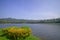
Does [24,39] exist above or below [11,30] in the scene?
below

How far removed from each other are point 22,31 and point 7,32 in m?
0.43

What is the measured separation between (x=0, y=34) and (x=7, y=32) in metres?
0.49

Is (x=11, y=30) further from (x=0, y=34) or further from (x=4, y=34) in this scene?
(x=0, y=34)

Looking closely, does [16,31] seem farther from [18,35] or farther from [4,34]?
[4,34]

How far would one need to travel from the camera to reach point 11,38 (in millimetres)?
4051

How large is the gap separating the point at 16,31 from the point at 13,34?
0.38 ft

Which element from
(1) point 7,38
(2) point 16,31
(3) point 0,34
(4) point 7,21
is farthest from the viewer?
(4) point 7,21

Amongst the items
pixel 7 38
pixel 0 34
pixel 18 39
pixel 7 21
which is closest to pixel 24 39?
pixel 18 39

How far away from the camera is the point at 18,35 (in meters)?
3.92

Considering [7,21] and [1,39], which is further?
[7,21]

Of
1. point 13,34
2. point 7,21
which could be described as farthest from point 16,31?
point 7,21

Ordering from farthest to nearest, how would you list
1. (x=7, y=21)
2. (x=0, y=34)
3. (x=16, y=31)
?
(x=7, y=21) → (x=0, y=34) → (x=16, y=31)

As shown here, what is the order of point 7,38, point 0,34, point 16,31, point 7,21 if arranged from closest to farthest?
1. point 16,31
2. point 7,38
3. point 0,34
4. point 7,21

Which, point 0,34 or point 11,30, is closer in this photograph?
point 11,30
